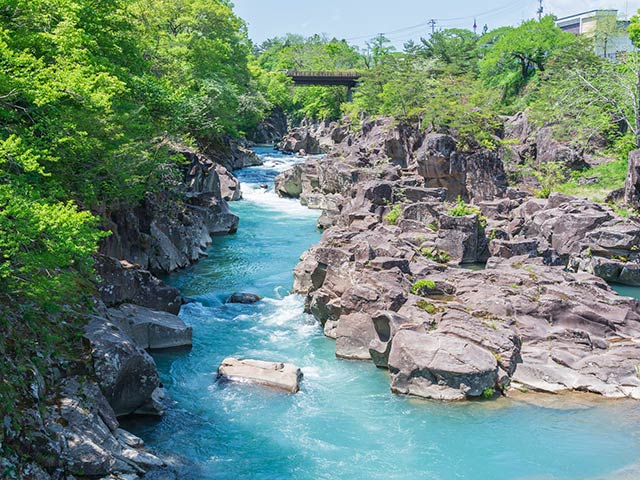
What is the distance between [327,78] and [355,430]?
207 feet

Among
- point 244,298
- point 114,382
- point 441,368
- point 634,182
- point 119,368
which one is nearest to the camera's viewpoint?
point 114,382

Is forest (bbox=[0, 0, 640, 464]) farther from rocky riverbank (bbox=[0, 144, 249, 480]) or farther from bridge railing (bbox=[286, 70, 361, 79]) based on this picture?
bridge railing (bbox=[286, 70, 361, 79])

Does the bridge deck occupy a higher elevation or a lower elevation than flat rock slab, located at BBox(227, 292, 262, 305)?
higher

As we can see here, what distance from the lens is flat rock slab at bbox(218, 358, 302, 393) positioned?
55.0ft

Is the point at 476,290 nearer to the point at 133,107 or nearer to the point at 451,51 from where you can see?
the point at 133,107

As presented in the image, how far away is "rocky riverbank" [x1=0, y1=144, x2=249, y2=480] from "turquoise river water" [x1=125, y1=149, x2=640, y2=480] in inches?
32.7

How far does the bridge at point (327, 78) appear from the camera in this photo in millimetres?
72938

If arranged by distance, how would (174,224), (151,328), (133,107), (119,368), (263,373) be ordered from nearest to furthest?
1. (119,368)
2. (263,373)
3. (151,328)
4. (133,107)
5. (174,224)

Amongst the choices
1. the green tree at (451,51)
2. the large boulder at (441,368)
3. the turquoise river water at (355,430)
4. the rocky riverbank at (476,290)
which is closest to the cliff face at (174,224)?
the rocky riverbank at (476,290)

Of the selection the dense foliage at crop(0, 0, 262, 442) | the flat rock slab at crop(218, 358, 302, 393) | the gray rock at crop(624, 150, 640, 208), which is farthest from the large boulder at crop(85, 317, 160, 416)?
the gray rock at crop(624, 150, 640, 208)

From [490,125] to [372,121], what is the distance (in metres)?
15.2

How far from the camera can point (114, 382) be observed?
1373 cm

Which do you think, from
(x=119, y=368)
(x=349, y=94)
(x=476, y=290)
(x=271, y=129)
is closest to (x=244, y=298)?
(x=476, y=290)

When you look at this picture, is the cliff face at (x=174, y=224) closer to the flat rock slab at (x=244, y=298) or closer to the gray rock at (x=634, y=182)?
the flat rock slab at (x=244, y=298)
